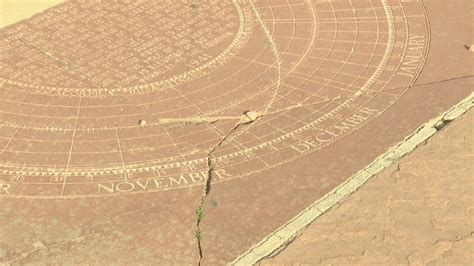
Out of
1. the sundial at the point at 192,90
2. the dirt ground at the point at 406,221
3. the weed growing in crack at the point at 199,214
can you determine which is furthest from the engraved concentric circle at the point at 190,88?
the dirt ground at the point at 406,221

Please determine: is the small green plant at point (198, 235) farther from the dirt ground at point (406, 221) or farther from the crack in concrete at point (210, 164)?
the dirt ground at point (406, 221)

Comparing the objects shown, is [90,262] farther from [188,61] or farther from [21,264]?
[188,61]

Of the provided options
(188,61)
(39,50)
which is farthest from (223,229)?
(39,50)

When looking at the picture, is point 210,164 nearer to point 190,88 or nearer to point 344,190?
point 344,190

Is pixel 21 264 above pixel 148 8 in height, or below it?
below

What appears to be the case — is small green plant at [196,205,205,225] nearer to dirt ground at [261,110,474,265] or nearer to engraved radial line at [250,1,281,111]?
dirt ground at [261,110,474,265]

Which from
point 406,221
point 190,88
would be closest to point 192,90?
point 190,88

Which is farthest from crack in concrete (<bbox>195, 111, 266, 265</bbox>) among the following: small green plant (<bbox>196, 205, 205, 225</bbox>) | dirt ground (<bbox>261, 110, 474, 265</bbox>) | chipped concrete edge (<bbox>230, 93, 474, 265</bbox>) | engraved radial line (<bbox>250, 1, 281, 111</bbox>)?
dirt ground (<bbox>261, 110, 474, 265</bbox>)
